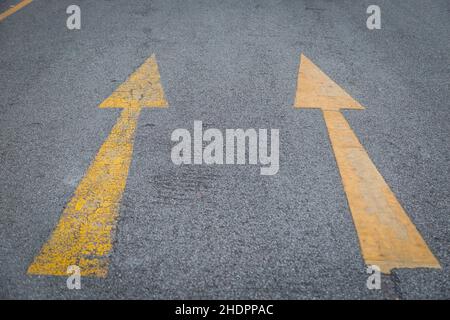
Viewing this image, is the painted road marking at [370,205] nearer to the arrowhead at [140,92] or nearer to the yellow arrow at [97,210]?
the arrowhead at [140,92]

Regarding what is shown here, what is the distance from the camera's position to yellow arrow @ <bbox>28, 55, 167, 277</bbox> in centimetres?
Result: 198

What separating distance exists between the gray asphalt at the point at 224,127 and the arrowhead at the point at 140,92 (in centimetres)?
10

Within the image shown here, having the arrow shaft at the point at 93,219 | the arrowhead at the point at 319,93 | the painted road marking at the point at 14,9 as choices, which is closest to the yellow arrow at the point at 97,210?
the arrow shaft at the point at 93,219

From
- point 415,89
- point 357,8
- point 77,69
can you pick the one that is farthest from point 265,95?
point 357,8

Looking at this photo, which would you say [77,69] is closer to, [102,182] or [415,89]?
[102,182]

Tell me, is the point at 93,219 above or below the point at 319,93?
below

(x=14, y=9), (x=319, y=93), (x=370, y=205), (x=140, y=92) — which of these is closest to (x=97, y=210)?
(x=140, y=92)

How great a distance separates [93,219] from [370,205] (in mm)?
1740

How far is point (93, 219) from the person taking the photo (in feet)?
7.32

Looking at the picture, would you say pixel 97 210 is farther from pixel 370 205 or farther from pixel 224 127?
pixel 370 205

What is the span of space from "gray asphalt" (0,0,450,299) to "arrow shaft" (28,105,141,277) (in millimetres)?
56

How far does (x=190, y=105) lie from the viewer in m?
3.36

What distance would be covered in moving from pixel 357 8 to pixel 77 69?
433 cm

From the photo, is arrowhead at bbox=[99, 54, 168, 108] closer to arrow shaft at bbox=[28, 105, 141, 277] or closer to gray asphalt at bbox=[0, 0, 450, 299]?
gray asphalt at bbox=[0, 0, 450, 299]
